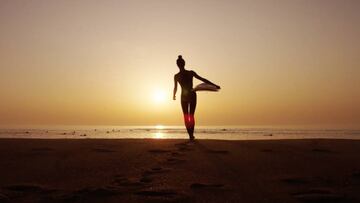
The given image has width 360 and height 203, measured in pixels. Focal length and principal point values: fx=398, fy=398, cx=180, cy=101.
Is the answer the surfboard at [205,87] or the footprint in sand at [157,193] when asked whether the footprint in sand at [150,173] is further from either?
the surfboard at [205,87]

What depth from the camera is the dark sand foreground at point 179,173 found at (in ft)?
15.2

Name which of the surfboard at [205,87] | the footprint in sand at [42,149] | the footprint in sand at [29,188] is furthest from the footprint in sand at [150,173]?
the surfboard at [205,87]

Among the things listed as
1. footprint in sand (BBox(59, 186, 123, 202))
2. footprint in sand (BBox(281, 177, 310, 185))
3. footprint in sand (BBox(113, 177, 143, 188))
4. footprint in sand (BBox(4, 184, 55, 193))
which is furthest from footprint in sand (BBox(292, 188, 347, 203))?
footprint in sand (BBox(4, 184, 55, 193))

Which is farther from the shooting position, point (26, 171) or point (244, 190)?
point (26, 171)

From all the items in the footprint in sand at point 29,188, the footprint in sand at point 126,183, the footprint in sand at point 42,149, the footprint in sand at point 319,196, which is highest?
the footprint in sand at point 42,149

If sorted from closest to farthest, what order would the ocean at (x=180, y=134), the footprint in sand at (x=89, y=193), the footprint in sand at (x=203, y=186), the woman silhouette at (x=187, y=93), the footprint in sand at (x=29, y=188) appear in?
the footprint in sand at (x=89, y=193), the footprint in sand at (x=29, y=188), the footprint in sand at (x=203, y=186), the woman silhouette at (x=187, y=93), the ocean at (x=180, y=134)

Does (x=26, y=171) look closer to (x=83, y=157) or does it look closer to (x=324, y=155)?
(x=83, y=157)

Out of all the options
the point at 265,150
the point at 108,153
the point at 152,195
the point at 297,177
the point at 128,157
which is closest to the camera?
the point at 152,195

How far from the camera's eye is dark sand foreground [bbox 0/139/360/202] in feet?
15.2

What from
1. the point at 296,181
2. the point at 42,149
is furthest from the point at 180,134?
the point at 296,181

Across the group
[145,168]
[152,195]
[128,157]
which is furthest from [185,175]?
[128,157]

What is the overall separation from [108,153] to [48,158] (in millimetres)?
1246

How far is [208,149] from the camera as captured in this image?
918cm

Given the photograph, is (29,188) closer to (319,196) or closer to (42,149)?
(319,196)
